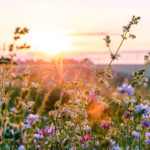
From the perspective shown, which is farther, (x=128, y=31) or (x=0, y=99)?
(x=128, y=31)

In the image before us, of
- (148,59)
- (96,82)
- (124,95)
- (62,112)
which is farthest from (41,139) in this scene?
(148,59)

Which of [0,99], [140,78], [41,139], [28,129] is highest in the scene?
[140,78]

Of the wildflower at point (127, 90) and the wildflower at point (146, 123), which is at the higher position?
the wildflower at point (127, 90)

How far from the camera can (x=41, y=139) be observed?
386 centimetres

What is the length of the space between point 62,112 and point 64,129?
188 millimetres

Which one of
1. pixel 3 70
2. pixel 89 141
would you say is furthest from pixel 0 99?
pixel 89 141

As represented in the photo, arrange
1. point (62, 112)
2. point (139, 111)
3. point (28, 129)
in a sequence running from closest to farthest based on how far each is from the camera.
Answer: point (28, 129) < point (139, 111) < point (62, 112)

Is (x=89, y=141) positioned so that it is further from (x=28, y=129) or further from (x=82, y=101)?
(x=28, y=129)

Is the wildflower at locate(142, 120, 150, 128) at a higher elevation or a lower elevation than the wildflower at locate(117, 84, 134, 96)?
lower

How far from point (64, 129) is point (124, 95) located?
0.68m

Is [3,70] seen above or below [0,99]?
above

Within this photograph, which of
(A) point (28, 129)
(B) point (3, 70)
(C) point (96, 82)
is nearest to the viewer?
(A) point (28, 129)

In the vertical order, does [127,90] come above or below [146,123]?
above

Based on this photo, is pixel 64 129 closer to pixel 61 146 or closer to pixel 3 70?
pixel 61 146
